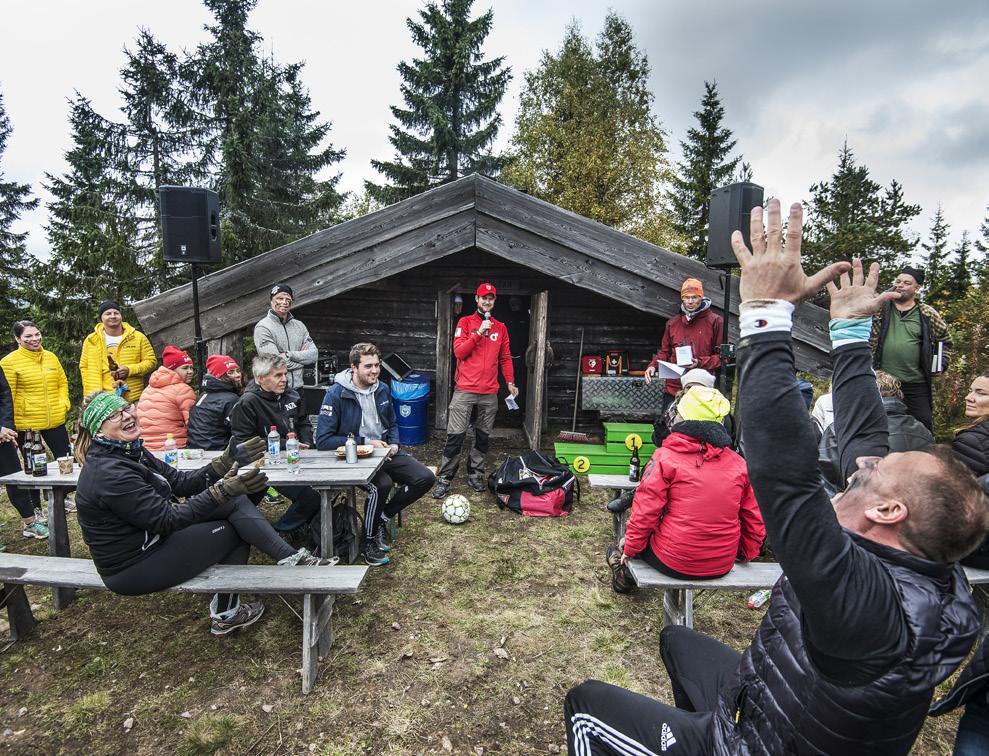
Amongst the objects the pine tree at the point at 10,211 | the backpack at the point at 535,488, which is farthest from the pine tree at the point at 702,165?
the pine tree at the point at 10,211

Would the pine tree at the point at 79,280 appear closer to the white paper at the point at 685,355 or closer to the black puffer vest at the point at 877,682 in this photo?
the white paper at the point at 685,355

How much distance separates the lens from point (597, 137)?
65.2ft

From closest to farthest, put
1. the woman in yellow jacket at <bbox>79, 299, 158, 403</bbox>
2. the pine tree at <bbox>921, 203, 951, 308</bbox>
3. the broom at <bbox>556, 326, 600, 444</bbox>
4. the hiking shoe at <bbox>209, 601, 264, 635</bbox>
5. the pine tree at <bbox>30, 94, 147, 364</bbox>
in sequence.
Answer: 1. the hiking shoe at <bbox>209, 601, 264, 635</bbox>
2. the woman in yellow jacket at <bbox>79, 299, 158, 403</bbox>
3. the broom at <bbox>556, 326, 600, 444</bbox>
4. the pine tree at <bbox>30, 94, 147, 364</bbox>
5. the pine tree at <bbox>921, 203, 951, 308</bbox>

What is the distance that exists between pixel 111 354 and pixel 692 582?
20.1 feet

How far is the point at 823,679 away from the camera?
116 cm

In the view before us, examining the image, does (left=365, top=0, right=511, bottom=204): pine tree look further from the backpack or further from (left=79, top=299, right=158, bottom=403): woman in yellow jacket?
the backpack

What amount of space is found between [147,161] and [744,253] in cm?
1827

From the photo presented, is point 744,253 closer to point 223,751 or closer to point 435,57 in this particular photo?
point 223,751

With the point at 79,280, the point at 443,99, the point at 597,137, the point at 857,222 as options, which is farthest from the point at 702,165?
the point at 79,280

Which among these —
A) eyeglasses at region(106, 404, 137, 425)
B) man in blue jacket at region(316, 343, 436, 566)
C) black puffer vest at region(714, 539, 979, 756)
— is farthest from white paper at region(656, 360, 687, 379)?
eyeglasses at region(106, 404, 137, 425)

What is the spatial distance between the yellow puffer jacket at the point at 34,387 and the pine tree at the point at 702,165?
21240mm

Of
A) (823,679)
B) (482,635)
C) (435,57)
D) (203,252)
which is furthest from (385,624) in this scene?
(435,57)

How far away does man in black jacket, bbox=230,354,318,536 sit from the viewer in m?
4.24

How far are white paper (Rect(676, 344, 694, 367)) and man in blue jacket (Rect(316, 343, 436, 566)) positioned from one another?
323 centimetres
